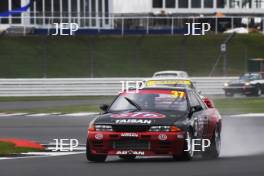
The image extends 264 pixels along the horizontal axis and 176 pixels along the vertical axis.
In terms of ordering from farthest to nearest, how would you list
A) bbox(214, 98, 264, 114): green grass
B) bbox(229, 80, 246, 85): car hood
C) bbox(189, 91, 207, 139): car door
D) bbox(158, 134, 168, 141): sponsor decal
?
bbox(229, 80, 246, 85): car hood
bbox(214, 98, 264, 114): green grass
bbox(189, 91, 207, 139): car door
bbox(158, 134, 168, 141): sponsor decal

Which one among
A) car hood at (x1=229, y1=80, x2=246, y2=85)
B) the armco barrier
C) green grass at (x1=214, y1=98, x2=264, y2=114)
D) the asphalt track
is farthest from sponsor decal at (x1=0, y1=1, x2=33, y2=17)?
the asphalt track

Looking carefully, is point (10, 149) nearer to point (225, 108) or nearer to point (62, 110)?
point (62, 110)

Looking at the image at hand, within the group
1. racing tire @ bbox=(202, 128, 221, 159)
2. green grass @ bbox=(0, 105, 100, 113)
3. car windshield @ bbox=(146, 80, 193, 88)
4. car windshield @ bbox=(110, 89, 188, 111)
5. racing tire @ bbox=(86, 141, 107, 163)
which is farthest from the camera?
green grass @ bbox=(0, 105, 100, 113)

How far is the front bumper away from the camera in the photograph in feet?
49.9

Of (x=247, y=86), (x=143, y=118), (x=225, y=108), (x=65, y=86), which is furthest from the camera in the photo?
(x=247, y=86)

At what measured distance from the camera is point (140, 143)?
15273 millimetres

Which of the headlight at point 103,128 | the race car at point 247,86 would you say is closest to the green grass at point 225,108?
the race car at point 247,86

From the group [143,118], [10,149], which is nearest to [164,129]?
[143,118]

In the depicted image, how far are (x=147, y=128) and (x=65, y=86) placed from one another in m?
29.5

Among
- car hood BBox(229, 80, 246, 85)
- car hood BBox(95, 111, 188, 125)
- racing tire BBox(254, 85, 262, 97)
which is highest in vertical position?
car hood BBox(95, 111, 188, 125)

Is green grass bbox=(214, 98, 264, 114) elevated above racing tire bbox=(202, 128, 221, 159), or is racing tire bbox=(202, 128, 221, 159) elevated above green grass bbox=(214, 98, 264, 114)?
racing tire bbox=(202, 128, 221, 159)

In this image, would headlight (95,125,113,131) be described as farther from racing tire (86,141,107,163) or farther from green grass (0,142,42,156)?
green grass (0,142,42,156)

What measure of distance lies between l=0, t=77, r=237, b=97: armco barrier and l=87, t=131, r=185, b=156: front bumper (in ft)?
94.5

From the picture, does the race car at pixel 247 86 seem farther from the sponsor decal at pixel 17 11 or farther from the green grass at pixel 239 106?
the sponsor decal at pixel 17 11
